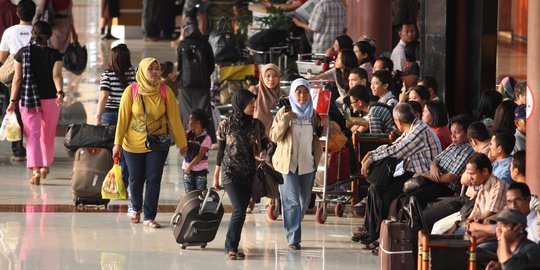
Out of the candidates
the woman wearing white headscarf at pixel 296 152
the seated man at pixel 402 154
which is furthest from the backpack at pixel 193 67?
the seated man at pixel 402 154

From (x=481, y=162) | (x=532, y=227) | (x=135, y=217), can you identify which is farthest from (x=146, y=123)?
(x=532, y=227)

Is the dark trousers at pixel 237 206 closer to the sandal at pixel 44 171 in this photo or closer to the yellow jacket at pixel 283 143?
the yellow jacket at pixel 283 143

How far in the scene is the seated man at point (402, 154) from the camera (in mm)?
10430

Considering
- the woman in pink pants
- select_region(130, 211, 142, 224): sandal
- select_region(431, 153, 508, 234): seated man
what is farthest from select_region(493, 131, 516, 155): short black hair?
the woman in pink pants

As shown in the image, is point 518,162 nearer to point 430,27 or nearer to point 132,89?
point 132,89

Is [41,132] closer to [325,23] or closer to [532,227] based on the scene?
[325,23]

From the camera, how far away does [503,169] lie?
9.35 meters

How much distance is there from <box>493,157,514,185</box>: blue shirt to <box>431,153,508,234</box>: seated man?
1.04 feet

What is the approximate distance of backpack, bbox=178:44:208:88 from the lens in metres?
15.5

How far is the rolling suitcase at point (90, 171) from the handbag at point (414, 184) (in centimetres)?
306

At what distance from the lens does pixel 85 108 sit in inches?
753

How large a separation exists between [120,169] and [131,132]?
0.35 meters

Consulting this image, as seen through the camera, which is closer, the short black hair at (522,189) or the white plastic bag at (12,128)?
the short black hair at (522,189)

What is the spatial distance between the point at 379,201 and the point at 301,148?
72cm
